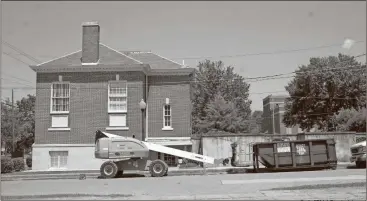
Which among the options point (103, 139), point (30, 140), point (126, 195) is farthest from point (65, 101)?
point (30, 140)

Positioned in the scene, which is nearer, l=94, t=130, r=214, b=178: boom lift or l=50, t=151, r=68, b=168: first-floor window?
l=94, t=130, r=214, b=178: boom lift

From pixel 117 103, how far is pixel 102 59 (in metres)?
3.58

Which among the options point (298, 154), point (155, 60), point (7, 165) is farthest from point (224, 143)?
point (7, 165)

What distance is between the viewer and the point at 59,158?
3028cm

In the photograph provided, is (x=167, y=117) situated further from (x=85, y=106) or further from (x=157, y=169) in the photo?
(x=157, y=169)

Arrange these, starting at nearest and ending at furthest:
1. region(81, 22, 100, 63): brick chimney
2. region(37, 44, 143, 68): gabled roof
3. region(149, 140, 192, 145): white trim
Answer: region(37, 44, 143, 68): gabled roof → region(81, 22, 100, 63): brick chimney → region(149, 140, 192, 145): white trim

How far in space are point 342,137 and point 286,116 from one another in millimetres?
41105

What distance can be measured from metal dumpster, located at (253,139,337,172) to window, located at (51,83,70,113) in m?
15.3

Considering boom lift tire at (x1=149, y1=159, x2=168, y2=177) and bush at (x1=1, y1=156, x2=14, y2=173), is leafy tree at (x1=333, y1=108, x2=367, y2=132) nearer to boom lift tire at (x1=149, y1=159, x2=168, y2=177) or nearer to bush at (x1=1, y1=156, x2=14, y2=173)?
boom lift tire at (x1=149, y1=159, x2=168, y2=177)

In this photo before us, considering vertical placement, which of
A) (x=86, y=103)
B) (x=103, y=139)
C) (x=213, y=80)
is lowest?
(x=103, y=139)

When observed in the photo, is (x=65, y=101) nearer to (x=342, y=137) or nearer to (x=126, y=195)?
(x=126, y=195)

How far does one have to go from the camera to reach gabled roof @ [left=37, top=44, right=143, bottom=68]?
30891mm

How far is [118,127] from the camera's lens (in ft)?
98.9

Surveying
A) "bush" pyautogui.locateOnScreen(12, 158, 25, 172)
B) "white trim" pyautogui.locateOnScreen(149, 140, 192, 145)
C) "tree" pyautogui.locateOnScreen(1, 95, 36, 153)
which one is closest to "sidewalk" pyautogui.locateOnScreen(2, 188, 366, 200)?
"white trim" pyautogui.locateOnScreen(149, 140, 192, 145)
